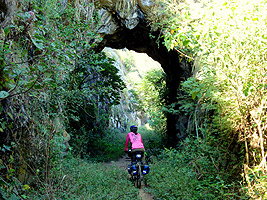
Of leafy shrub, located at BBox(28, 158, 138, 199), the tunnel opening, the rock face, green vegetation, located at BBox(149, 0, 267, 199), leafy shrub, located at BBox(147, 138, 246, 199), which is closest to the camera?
green vegetation, located at BBox(149, 0, 267, 199)

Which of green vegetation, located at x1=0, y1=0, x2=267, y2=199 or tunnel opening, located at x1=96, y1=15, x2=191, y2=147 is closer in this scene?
green vegetation, located at x1=0, y1=0, x2=267, y2=199

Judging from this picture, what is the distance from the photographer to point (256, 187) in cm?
370

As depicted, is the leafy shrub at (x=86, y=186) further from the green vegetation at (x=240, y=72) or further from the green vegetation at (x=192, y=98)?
the green vegetation at (x=240, y=72)

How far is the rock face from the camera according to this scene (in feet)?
31.1

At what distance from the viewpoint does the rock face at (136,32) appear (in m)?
9.49

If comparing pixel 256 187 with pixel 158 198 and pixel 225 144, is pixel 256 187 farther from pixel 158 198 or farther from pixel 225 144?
pixel 158 198

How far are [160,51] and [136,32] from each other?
1417 millimetres

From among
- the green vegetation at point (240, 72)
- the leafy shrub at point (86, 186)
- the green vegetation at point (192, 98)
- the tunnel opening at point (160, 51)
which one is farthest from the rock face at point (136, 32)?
the green vegetation at point (240, 72)

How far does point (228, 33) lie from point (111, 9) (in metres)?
6.86

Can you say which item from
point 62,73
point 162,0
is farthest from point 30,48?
point 162,0

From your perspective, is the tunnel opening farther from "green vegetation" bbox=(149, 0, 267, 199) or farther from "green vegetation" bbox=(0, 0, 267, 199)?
"green vegetation" bbox=(149, 0, 267, 199)

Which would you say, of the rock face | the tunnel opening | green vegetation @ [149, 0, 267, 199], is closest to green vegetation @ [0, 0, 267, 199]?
green vegetation @ [149, 0, 267, 199]

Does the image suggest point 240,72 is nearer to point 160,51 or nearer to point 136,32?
point 160,51

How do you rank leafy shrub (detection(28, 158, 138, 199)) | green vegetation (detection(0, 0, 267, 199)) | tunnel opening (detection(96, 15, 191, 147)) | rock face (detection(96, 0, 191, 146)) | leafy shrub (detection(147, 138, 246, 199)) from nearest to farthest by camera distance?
green vegetation (detection(0, 0, 267, 199)) < leafy shrub (detection(28, 158, 138, 199)) < leafy shrub (detection(147, 138, 246, 199)) < rock face (detection(96, 0, 191, 146)) < tunnel opening (detection(96, 15, 191, 147))
